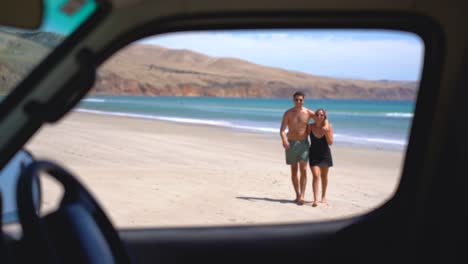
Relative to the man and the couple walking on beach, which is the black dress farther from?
the man

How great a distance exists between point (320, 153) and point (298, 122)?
0.59 metres

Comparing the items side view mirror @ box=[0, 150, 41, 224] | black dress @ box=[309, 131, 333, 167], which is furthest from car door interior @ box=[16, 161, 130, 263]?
black dress @ box=[309, 131, 333, 167]

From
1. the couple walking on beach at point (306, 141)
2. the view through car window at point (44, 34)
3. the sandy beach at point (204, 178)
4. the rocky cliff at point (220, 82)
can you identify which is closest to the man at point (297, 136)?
the couple walking on beach at point (306, 141)

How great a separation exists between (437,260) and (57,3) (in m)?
1.44

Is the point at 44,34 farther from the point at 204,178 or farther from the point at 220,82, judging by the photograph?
the point at 220,82

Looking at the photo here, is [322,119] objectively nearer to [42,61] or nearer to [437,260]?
[437,260]

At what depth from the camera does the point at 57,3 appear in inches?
59.9

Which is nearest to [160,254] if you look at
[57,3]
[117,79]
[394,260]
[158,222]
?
[394,260]

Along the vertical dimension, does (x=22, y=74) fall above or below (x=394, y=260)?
above

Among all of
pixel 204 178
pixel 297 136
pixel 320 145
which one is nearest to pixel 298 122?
pixel 297 136

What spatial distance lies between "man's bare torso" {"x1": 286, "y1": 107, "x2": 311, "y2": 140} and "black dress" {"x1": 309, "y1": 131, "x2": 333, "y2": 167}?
0.25m

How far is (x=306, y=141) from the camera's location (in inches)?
316

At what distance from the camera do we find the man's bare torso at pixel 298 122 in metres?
7.78

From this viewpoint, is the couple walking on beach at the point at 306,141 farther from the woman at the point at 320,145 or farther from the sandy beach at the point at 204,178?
the sandy beach at the point at 204,178
